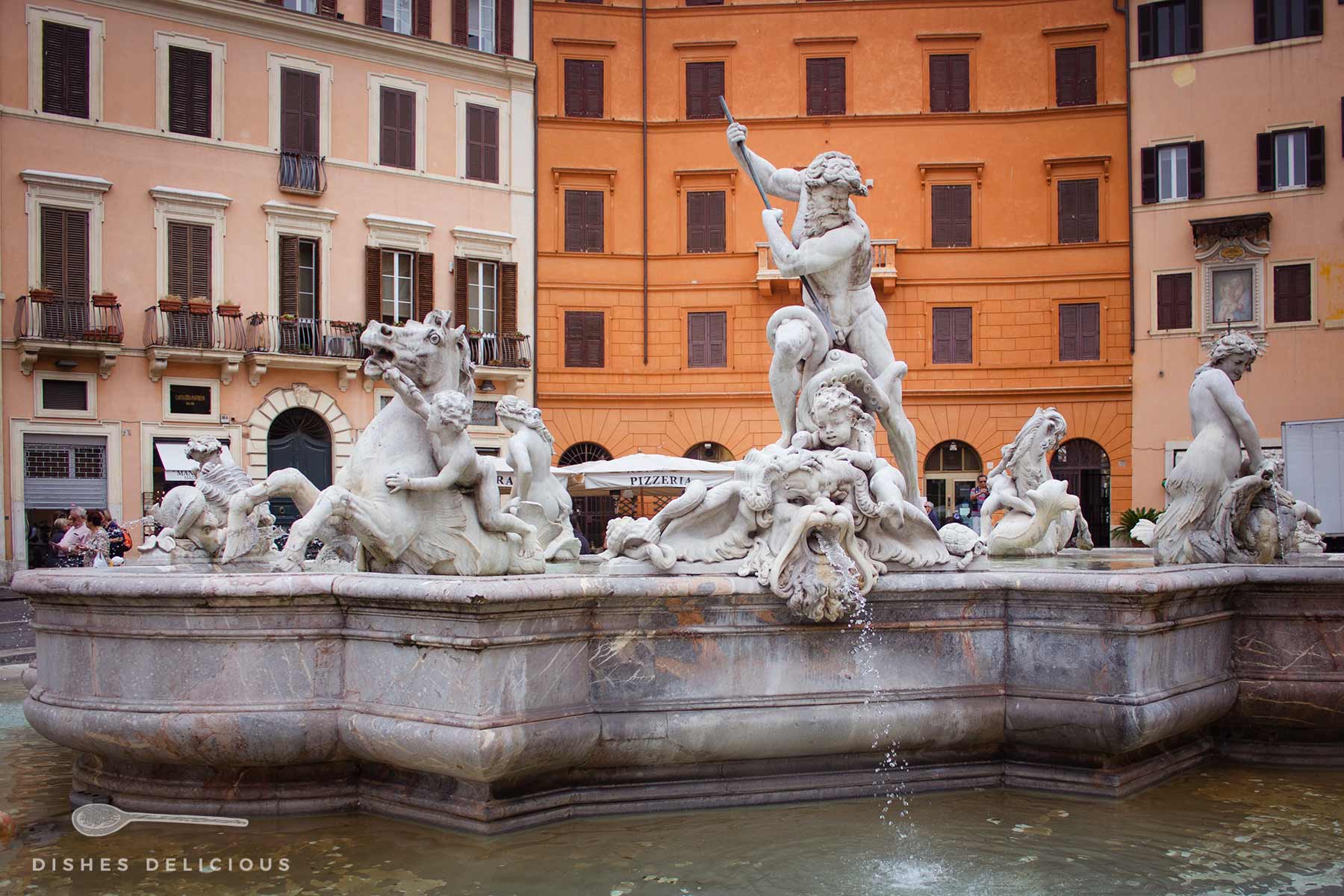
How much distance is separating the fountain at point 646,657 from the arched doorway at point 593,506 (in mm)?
22526

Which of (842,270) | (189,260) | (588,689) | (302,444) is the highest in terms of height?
(189,260)

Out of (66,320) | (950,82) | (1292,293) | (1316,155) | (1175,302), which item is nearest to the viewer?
(66,320)

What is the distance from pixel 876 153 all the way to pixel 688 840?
1119 inches

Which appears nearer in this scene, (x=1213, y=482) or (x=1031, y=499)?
(x=1213, y=482)

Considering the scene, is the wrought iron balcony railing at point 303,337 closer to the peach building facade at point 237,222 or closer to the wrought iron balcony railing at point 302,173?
the peach building facade at point 237,222

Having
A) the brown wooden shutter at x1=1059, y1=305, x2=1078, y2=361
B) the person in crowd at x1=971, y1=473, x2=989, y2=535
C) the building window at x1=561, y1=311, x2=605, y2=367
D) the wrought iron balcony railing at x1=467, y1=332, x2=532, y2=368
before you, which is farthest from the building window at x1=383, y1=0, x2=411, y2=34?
the brown wooden shutter at x1=1059, y1=305, x2=1078, y2=361

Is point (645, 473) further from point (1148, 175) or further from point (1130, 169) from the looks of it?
point (1130, 169)

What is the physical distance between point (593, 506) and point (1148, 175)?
1438 cm

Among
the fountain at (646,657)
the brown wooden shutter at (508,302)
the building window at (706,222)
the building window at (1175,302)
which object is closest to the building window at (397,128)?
the brown wooden shutter at (508,302)

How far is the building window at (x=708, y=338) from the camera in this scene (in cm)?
3150

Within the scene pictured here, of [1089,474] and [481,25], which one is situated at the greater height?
[481,25]

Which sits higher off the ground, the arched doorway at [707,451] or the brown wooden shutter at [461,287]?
the brown wooden shutter at [461,287]

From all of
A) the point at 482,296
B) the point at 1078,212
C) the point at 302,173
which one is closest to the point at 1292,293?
the point at 1078,212

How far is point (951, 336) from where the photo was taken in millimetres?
31203
